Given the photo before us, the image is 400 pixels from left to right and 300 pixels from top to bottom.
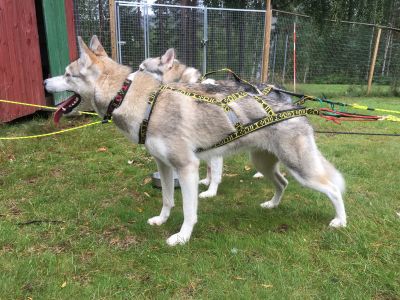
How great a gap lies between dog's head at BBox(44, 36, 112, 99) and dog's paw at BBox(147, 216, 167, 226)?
1.23 meters

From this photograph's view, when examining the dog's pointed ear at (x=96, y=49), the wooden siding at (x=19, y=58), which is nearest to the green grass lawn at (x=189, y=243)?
the dog's pointed ear at (x=96, y=49)

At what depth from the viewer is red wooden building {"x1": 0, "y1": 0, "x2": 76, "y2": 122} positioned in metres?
6.19

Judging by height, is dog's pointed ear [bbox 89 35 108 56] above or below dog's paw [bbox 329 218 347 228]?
above

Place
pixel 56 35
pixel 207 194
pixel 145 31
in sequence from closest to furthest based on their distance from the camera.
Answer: pixel 207 194, pixel 56 35, pixel 145 31

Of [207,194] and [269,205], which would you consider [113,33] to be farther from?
[269,205]

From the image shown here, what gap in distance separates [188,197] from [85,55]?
1.38 meters

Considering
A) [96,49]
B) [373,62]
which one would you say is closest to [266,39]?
[373,62]

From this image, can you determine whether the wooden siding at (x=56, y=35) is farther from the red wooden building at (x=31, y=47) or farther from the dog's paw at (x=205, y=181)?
the dog's paw at (x=205, y=181)

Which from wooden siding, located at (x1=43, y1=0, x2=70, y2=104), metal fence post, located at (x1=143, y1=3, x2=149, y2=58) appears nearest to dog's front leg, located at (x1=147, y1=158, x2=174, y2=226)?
wooden siding, located at (x1=43, y1=0, x2=70, y2=104)

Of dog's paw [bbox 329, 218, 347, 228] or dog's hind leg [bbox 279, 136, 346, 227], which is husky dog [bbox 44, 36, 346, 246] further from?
dog's paw [bbox 329, 218, 347, 228]

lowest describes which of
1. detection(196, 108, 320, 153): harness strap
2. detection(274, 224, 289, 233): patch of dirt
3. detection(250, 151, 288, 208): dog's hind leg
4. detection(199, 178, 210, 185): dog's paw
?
detection(199, 178, 210, 185): dog's paw

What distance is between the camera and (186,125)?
9.70 ft

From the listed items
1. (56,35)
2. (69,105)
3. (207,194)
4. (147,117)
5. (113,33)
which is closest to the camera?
(147,117)

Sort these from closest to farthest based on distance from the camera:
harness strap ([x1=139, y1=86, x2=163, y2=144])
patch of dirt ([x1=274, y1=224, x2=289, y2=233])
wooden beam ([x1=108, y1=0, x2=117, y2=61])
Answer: harness strap ([x1=139, y1=86, x2=163, y2=144]) < patch of dirt ([x1=274, y1=224, x2=289, y2=233]) < wooden beam ([x1=108, y1=0, x2=117, y2=61])
